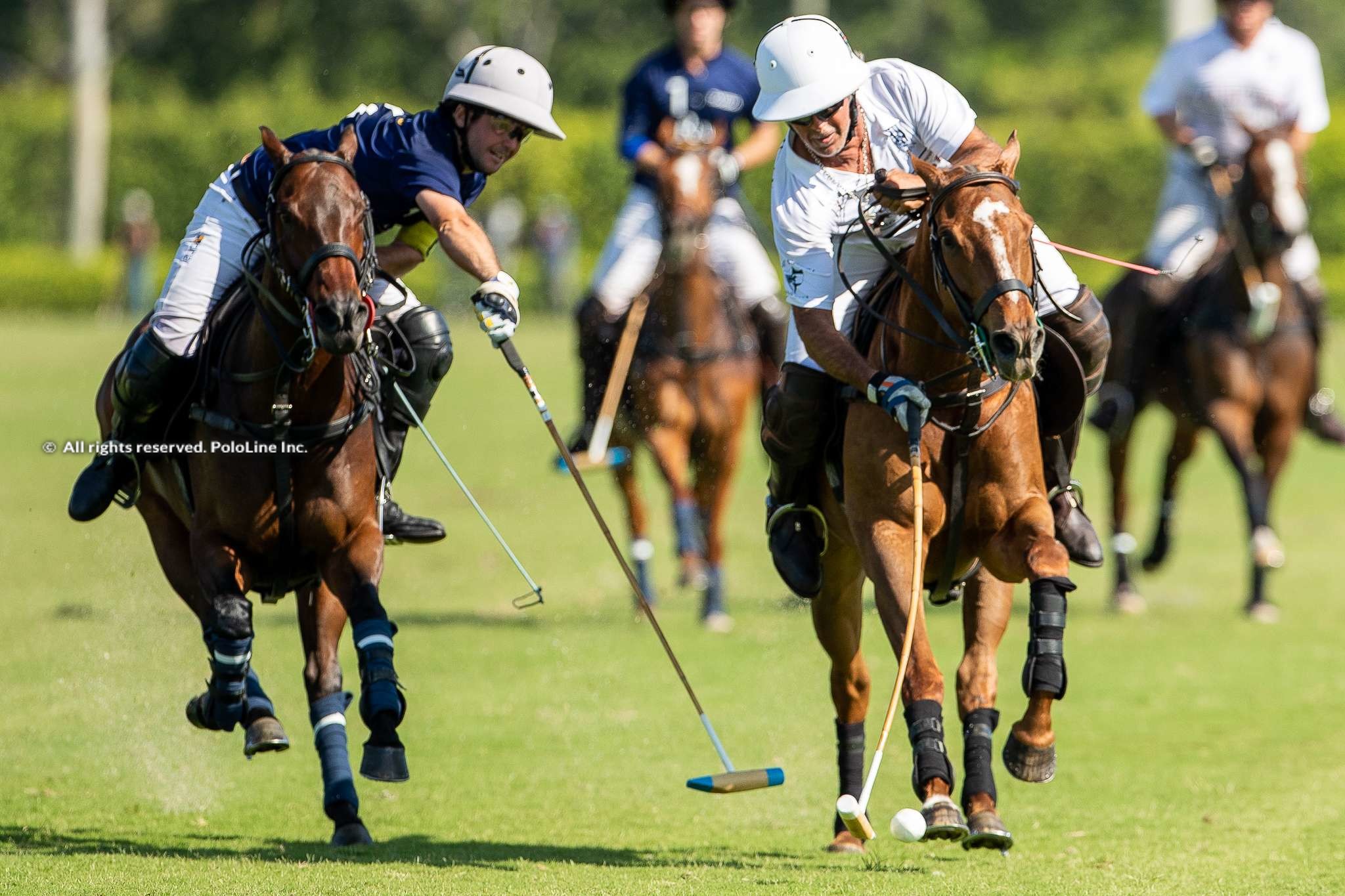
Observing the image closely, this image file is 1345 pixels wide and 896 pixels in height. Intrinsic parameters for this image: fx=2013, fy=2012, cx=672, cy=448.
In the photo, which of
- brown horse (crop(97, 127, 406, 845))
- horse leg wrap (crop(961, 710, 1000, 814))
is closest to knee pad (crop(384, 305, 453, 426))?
brown horse (crop(97, 127, 406, 845))

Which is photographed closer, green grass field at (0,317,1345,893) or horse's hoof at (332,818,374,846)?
green grass field at (0,317,1345,893)

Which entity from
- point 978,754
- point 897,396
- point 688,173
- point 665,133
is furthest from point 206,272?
point 665,133

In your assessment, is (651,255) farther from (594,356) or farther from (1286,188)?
(1286,188)

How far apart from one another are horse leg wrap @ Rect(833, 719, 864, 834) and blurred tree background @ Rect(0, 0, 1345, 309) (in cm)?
2604

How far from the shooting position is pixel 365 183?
23.1 ft

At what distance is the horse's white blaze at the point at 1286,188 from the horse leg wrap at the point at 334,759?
25.3 ft

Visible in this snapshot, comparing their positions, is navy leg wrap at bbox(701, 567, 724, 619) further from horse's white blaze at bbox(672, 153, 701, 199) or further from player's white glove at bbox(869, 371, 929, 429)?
player's white glove at bbox(869, 371, 929, 429)

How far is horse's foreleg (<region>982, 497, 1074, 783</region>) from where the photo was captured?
6.12m

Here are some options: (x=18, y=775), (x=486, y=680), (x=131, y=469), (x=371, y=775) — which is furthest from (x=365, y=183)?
(x=486, y=680)

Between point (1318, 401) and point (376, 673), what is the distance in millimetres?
8407

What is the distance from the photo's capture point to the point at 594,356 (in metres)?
12.7

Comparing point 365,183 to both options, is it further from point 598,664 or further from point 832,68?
point 598,664

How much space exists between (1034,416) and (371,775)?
95.1 inches

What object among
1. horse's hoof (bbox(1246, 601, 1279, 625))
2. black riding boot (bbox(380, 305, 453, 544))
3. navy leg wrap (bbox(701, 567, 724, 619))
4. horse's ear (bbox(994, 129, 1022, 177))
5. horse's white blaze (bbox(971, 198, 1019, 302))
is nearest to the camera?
horse's white blaze (bbox(971, 198, 1019, 302))
